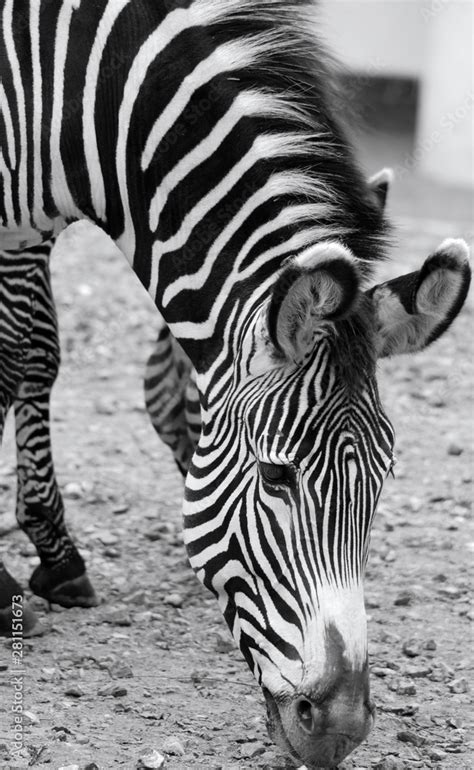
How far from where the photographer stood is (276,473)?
4.05 metres

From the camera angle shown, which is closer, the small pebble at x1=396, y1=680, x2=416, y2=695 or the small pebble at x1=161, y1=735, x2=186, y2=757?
the small pebble at x1=161, y1=735, x2=186, y2=757

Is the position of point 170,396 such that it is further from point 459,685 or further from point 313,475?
point 313,475

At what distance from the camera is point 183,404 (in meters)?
7.27

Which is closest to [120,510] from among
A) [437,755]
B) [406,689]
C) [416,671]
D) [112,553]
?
[112,553]

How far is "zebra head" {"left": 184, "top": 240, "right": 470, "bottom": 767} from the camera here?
3.89m

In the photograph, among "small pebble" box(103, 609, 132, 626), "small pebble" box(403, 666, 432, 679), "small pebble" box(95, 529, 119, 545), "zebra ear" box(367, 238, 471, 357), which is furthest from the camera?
"small pebble" box(95, 529, 119, 545)

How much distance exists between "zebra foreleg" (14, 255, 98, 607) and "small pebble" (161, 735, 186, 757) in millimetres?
1705

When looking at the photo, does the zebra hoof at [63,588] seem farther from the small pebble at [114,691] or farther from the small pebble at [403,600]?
the small pebble at [403,600]

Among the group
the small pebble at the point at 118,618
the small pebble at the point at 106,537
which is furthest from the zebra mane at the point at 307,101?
the small pebble at the point at 106,537

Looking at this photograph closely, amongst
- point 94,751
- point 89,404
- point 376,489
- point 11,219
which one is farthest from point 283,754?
point 89,404

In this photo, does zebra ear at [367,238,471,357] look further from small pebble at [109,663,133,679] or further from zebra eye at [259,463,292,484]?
small pebble at [109,663,133,679]

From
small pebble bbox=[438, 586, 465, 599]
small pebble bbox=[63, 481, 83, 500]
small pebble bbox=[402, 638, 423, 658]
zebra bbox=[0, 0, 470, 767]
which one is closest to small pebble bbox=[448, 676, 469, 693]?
small pebble bbox=[402, 638, 423, 658]

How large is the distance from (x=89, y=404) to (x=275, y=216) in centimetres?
588

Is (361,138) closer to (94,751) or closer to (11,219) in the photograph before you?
(11,219)
